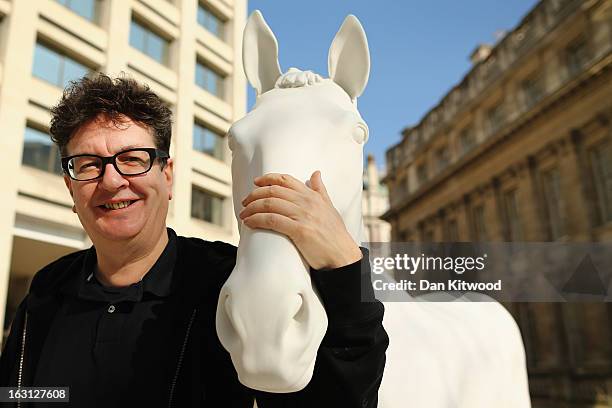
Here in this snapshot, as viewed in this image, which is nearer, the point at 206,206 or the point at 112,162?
the point at 112,162

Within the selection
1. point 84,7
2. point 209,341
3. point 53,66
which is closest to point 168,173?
point 209,341

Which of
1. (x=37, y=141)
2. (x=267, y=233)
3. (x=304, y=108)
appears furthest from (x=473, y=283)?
(x=37, y=141)

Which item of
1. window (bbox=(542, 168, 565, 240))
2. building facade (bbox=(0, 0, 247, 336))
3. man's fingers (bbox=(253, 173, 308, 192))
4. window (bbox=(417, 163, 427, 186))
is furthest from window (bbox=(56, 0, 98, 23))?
window (bbox=(417, 163, 427, 186))

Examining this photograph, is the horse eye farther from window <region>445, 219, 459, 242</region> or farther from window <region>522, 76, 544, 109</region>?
window <region>445, 219, 459, 242</region>

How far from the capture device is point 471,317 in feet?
10.2

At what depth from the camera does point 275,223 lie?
123 centimetres

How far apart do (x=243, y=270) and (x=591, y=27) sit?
20.9 m

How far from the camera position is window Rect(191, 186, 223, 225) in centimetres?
1838

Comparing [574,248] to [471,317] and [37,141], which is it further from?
[37,141]

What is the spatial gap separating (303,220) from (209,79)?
20674 millimetres

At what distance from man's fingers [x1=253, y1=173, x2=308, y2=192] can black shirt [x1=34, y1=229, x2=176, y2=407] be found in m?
0.71

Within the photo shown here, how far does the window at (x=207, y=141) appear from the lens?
19.2 m

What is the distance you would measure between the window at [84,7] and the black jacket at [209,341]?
53.6 feet

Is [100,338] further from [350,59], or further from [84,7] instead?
[84,7]
